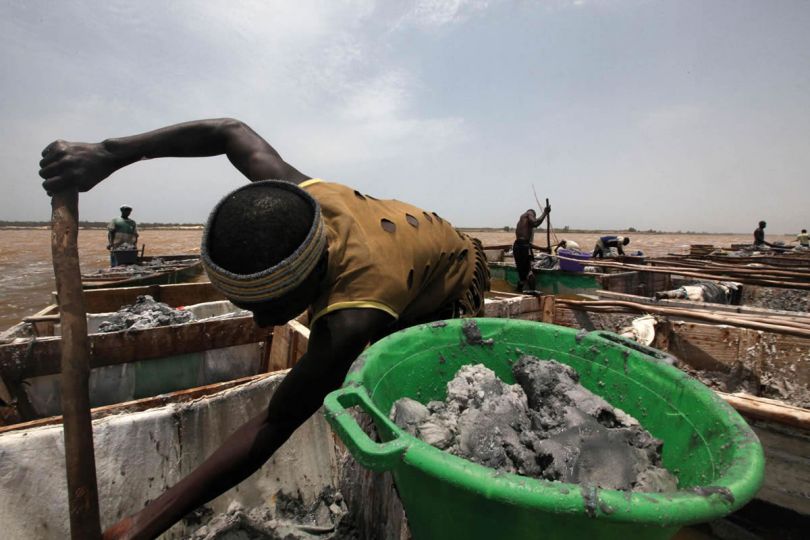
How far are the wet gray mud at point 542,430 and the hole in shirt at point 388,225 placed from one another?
0.55m

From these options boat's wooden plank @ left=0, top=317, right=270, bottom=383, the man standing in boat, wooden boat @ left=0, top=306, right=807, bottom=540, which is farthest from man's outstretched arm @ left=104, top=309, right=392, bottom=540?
boat's wooden plank @ left=0, top=317, right=270, bottom=383

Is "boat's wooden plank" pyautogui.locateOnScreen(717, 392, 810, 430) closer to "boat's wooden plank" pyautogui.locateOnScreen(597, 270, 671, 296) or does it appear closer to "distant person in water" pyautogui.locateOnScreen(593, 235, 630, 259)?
"boat's wooden plank" pyautogui.locateOnScreen(597, 270, 671, 296)

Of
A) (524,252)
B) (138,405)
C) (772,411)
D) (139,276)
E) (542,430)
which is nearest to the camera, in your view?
(542,430)

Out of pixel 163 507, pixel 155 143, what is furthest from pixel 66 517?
pixel 155 143

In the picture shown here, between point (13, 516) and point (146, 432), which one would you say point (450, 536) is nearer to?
→ point (146, 432)

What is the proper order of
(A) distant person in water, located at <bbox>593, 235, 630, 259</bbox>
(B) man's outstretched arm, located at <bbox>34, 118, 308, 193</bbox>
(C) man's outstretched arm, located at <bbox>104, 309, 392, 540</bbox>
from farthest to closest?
(A) distant person in water, located at <bbox>593, 235, 630, 259</bbox> → (B) man's outstretched arm, located at <bbox>34, 118, 308, 193</bbox> → (C) man's outstretched arm, located at <bbox>104, 309, 392, 540</bbox>

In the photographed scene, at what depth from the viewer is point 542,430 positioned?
46.8 inches

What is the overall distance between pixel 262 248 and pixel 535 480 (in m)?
0.79

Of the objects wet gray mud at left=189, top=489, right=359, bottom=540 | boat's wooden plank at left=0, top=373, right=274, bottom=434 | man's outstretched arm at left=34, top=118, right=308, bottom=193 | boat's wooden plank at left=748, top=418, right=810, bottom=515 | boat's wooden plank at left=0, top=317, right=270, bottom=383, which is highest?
man's outstretched arm at left=34, top=118, right=308, bottom=193

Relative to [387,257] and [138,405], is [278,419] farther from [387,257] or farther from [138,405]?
[138,405]

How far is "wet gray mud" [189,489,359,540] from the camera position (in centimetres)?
181

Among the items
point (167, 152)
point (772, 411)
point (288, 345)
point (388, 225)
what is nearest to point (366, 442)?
point (388, 225)

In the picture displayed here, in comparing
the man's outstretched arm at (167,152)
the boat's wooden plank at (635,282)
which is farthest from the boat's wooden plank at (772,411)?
the boat's wooden plank at (635,282)

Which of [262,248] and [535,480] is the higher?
[262,248]
